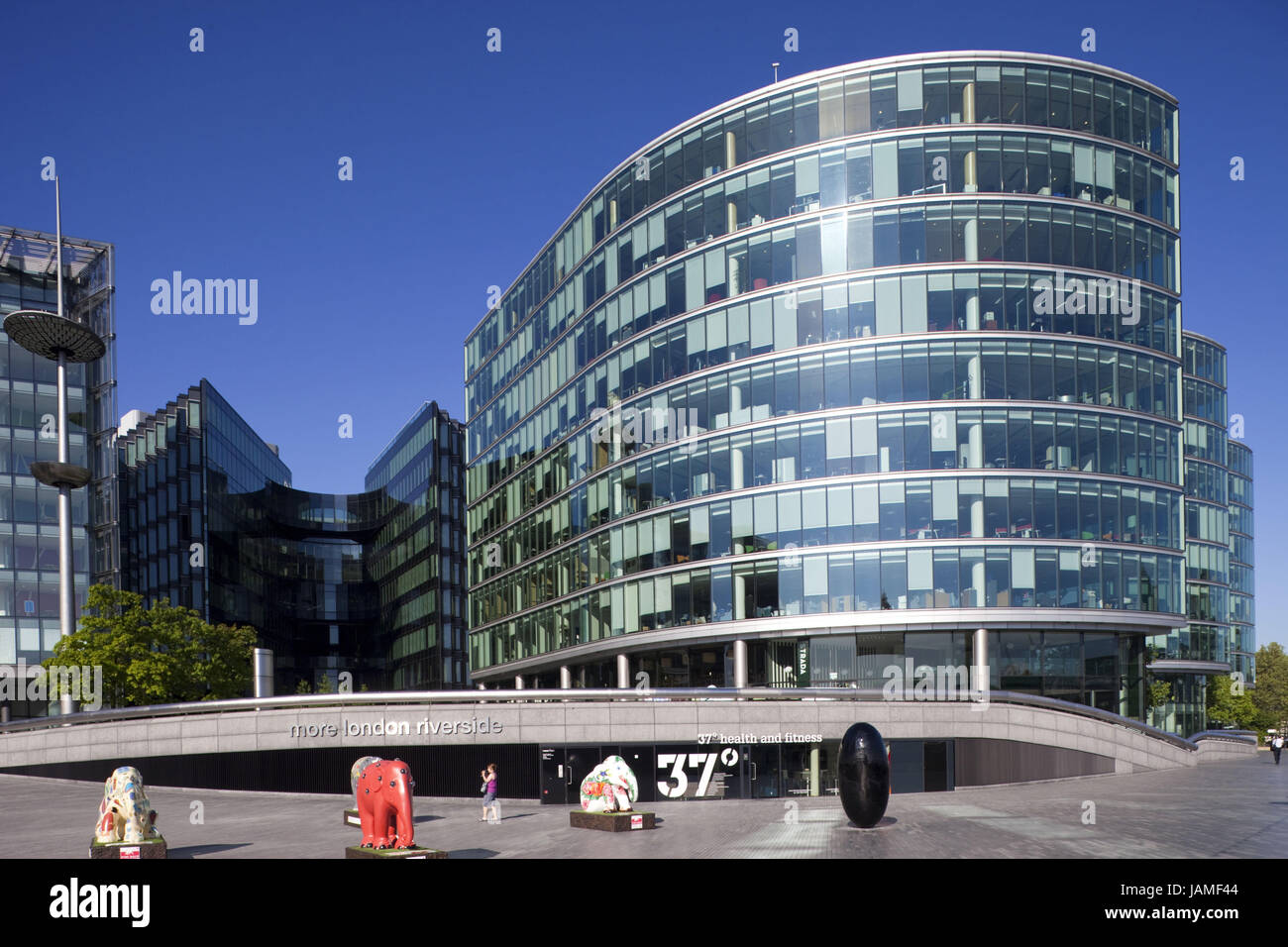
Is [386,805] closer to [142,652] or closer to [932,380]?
[142,652]

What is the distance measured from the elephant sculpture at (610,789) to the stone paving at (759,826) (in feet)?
2.72

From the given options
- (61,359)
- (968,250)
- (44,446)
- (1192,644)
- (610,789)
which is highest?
(968,250)

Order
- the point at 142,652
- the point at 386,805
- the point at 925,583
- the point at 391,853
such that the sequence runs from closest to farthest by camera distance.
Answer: the point at 391,853
the point at 386,805
the point at 142,652
the point at 925,583

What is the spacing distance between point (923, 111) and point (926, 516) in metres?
19.6

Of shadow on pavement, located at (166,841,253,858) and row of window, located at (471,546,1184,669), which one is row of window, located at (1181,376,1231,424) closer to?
row of window, located at (471,546,1184,669)

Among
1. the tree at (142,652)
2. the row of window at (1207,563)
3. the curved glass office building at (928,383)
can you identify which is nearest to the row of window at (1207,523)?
the row of window at (1207,563)

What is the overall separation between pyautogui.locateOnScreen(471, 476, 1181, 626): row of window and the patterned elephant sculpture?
36.9m

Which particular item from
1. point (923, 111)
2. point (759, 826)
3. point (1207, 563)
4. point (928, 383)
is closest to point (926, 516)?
point (928, 383)

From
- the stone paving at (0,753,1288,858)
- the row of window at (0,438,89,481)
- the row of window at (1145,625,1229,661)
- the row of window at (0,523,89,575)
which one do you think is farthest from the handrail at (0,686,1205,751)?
the row of window at (1145,625,1229,661)

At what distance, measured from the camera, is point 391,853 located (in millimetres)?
19719

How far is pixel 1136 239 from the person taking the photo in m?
55.1
